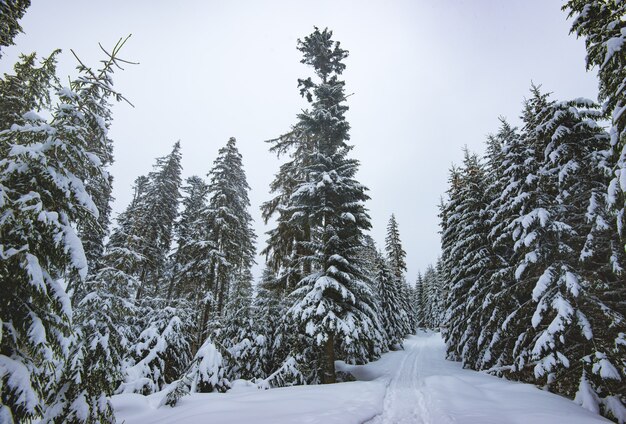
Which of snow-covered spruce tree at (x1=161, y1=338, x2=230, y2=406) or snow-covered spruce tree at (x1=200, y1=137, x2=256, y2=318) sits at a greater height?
snow-covered spruce tree at (x1=200, y1=137, x2=256, y2=318)

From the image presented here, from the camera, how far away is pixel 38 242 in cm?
520

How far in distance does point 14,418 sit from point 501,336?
19.5m

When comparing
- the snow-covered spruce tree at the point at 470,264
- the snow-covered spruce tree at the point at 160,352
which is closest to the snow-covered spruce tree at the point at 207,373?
the snow-covered spruce tree at the point at 160,352

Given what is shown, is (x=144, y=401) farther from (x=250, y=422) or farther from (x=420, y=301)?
(x=420, y=301)

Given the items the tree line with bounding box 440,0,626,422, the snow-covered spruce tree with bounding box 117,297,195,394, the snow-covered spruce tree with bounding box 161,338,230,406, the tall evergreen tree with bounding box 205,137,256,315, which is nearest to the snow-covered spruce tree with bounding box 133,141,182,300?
the tall evergreen tree with bounding box 205,137,256,315

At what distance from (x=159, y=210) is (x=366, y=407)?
79.4 ft

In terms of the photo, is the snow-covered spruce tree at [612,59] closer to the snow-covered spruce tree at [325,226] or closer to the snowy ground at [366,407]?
the snowy ground at [366,407]

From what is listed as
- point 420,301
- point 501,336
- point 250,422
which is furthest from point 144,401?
point 420,301

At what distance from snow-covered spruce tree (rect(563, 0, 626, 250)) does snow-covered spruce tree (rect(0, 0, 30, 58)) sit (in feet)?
52.5

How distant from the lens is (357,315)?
13.9 metres

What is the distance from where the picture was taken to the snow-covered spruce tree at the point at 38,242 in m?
4.66

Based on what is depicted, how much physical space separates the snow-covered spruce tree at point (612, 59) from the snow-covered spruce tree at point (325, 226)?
8.89 m

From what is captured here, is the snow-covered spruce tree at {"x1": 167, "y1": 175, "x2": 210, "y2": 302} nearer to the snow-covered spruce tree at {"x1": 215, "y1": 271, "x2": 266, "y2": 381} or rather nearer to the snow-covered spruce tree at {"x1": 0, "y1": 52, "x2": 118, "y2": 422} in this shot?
the snow-covered spruce tree at {"x1": 215, "y1": 271, "x2": 266, "y2": 381}

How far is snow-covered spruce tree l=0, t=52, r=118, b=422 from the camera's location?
4660 mm
